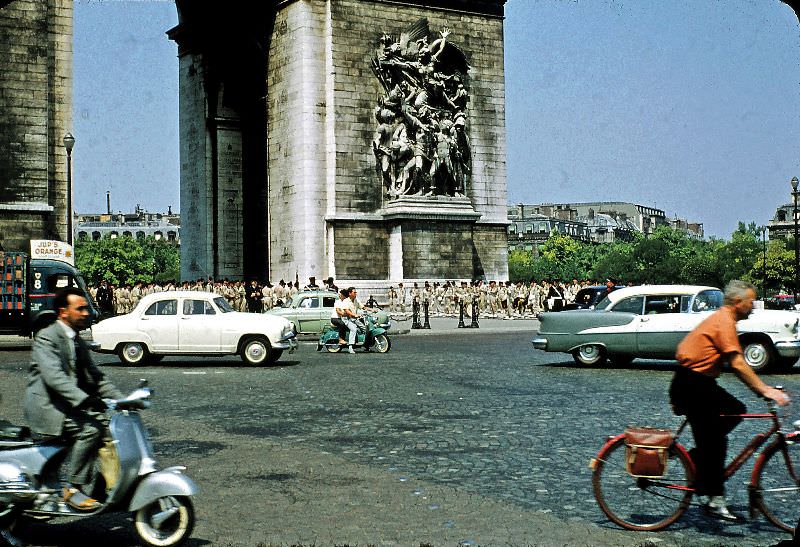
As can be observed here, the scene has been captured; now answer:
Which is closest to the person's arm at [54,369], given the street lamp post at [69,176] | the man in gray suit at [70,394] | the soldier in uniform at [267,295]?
the man in gray suit at [70,394]

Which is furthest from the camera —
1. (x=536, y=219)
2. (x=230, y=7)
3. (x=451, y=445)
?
(x=536, y=219)

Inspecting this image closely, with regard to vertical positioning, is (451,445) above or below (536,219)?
below

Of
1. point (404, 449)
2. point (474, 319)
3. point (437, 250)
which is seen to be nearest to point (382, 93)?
point (437, 250)

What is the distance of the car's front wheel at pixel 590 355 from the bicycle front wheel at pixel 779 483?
12076 millimetres

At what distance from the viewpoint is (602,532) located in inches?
279

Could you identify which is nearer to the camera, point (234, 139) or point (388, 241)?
point (388, 241)

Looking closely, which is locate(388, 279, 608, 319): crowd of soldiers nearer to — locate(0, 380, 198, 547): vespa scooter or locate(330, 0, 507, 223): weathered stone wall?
locate(330, 0, 507, 223): weathered stone wall

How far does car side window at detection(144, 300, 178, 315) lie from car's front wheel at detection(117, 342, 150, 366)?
638 millimetres

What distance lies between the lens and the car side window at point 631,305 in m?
19.0

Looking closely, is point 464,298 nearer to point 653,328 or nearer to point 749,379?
point 653,328

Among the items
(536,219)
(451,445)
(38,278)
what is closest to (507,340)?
(38,278)

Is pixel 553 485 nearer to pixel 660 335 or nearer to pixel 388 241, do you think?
pixel 660 335

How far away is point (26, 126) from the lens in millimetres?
30422

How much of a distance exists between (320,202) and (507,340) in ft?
28.7
